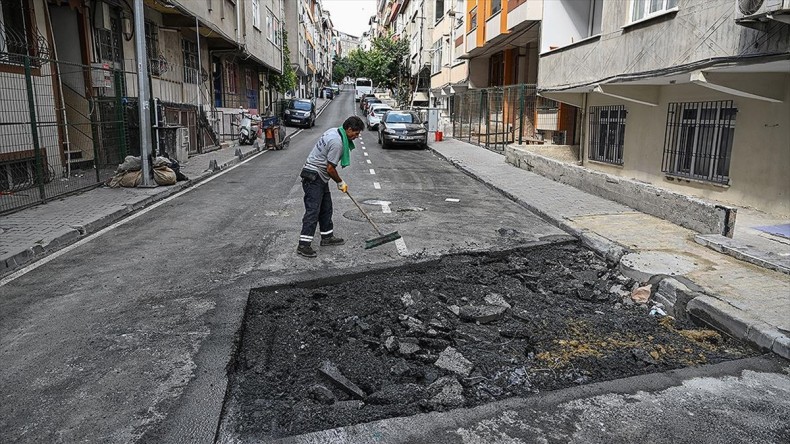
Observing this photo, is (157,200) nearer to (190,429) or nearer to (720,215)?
(190,429)

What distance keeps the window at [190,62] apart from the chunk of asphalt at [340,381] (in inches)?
755

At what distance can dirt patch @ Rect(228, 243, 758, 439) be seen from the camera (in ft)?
11.4

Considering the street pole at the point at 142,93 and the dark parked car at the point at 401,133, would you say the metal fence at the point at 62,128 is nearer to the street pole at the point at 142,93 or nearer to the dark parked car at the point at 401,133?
the street pole at the point at 142,93

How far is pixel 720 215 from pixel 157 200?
945cm

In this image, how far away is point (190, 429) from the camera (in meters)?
3.07

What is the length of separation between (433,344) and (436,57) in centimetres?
4021

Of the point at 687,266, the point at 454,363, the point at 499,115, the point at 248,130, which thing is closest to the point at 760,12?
the point at 687,266

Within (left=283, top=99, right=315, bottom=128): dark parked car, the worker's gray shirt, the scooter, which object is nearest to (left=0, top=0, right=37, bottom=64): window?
the worker's gray shirt

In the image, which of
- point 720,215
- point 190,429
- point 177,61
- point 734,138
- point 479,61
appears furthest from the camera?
point 479,61

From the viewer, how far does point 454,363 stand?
12.9ft

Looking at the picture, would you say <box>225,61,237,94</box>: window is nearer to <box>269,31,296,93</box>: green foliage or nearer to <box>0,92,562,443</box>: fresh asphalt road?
<box>269,31,296,93</box>: green foliage

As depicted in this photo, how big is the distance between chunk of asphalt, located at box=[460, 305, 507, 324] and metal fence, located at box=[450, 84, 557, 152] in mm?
14561

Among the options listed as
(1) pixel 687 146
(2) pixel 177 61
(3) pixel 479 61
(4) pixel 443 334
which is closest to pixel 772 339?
(4) pixel 443 334

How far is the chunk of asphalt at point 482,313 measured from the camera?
15.9 feet
